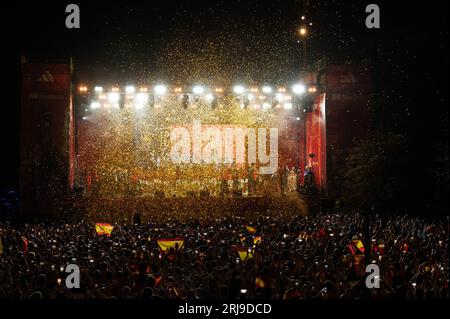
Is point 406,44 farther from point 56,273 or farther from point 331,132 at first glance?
point 56,273

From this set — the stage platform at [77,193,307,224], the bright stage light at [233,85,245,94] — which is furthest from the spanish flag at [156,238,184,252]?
the bright stage light at [233,85,245,94]

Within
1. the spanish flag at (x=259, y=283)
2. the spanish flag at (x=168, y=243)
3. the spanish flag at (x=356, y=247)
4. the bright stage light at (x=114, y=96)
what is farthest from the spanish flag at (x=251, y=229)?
the bright stage light at (x=114, y=96)

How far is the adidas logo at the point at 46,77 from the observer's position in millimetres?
19812

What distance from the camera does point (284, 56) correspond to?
82.4ft

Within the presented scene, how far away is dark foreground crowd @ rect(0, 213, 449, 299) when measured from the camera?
7.11 m

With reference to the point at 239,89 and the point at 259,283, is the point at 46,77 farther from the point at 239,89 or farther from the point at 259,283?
the point at 259,283

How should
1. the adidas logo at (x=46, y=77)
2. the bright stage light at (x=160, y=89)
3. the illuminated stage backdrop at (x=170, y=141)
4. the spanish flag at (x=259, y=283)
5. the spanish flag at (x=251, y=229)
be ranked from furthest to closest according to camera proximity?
1. the illuminated stage backdrop at (x=170, y=141)
2. the bright stage light at (x=160, y=89)
3. the adidas logo at (x=46, y=77)
4. the spanish flag at (x=251, y=229)
5. the spanish flag at (x=259, y=283)

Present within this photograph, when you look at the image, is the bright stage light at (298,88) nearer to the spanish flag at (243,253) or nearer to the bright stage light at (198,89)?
the bright stage light at (198,89)

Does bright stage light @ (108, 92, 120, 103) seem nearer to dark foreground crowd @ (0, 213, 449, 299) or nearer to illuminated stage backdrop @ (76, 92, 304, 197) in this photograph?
illuminated stage backdrop @ (76, 92, 304, 197)

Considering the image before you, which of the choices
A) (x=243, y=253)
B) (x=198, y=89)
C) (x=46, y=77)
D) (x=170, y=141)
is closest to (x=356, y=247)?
(x=243, y=253)

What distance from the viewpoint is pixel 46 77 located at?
1984cm

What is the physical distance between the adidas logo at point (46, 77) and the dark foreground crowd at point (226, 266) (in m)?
9.20

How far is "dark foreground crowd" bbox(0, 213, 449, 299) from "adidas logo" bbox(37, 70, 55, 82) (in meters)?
9.20

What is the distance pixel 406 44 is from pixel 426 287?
43.3 ft
